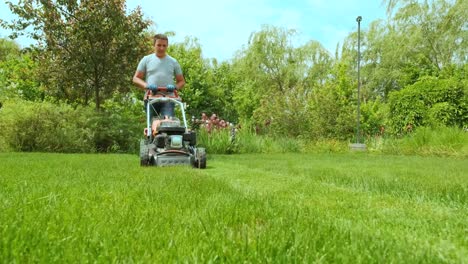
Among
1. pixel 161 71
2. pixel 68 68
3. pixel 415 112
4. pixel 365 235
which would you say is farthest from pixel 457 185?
pixel 415 112

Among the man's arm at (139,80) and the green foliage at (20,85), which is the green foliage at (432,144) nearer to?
the man's arm at (139,80)

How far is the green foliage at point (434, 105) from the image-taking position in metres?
14.7

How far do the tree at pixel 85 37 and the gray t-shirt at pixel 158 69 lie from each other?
478 centimetres

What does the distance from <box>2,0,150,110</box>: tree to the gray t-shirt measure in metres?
4.78

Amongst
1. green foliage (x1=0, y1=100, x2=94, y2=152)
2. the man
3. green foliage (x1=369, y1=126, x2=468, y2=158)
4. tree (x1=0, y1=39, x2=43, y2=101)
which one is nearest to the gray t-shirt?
the man

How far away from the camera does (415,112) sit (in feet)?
49.3

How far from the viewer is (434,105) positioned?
14820 mm

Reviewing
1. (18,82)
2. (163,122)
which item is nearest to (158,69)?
(163,122)

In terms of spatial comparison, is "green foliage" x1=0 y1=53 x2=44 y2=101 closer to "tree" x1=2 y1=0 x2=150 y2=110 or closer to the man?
"tree" x1=2 y1=0 x2=150 y2=110

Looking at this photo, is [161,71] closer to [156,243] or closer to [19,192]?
[19,192]

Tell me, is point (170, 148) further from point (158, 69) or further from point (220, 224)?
point (220, 224)

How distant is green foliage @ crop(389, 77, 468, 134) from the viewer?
14.7 m

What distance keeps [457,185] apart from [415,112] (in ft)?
39.4

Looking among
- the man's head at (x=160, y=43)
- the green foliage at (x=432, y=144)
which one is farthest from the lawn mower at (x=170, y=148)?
the green foliage at (x=432, y=144)
